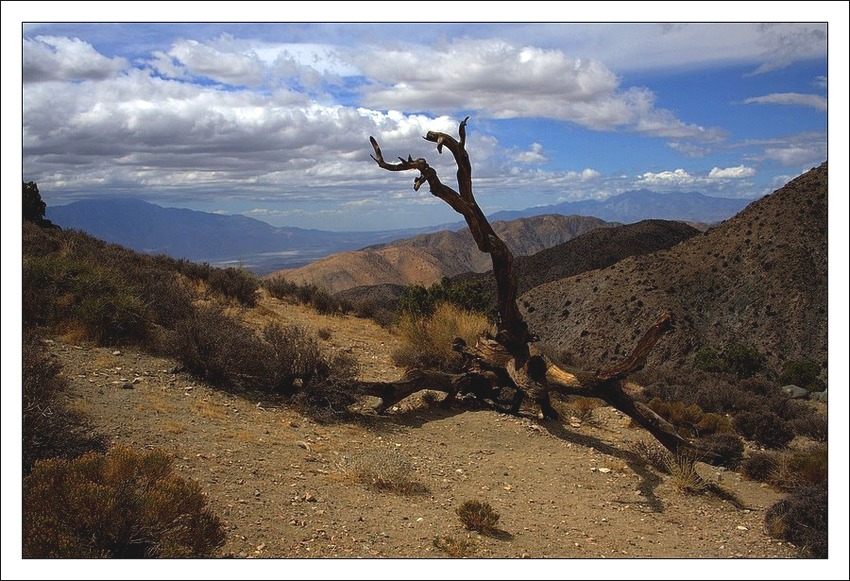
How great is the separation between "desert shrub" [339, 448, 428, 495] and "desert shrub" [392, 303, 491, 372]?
14.9 ft

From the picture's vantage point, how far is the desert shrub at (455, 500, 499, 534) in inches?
224

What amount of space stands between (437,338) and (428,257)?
5786 inches

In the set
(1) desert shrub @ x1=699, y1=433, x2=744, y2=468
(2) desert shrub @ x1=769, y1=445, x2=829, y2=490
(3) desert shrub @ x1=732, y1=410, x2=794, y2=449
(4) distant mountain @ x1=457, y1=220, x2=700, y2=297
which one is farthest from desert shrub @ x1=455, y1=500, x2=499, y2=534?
(4) distant mountain @ x1=457, y1=220, x2=700, y2=297

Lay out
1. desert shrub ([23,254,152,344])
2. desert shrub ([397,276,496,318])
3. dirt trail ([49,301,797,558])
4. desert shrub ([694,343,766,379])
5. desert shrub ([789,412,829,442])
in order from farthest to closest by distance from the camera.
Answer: desert shrub ([694,343,766,379]), desert shrub ([397,276,496,318]), desert shrub ([789,412,829,442]), desert shrub ([23,254,152,344]), dirt trail ([49,301,797,558])

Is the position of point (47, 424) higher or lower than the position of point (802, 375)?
higher

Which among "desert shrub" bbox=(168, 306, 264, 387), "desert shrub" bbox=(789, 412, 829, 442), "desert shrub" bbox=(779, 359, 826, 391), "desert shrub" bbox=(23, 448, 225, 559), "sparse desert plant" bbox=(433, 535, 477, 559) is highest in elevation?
"desert shrub" bbox=(168, 306, 264, 387)

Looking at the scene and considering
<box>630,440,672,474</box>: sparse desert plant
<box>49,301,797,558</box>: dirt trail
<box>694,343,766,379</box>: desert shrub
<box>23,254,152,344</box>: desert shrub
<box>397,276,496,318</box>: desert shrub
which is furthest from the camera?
<box>694,343,766,379</box>: desert shrub

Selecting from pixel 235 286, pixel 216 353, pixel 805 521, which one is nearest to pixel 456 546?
pixel 805 521

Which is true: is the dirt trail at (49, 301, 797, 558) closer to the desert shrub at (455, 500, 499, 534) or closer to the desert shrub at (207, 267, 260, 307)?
the desert shrub at (455, 500, 499, 534)

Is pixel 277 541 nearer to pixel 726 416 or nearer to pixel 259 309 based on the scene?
pixel 726 416

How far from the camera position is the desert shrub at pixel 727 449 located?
9289 millimetres

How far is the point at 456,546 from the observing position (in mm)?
5195

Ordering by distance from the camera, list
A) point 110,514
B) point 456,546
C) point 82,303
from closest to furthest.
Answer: point 110,514, point 456,546, point 82,303

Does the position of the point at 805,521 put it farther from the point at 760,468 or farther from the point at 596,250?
the point at 596,250
